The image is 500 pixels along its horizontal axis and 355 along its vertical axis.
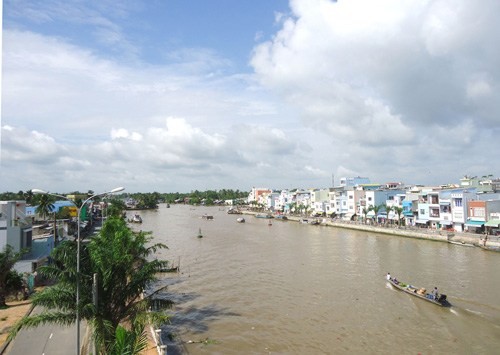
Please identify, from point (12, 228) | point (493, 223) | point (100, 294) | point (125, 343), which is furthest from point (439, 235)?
point (125, 343)

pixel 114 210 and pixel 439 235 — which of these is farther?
pixel 114 210

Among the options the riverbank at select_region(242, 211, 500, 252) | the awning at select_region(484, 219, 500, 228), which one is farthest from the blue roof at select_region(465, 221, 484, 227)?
the riverbank at select_region(242, 211, 500, 252)

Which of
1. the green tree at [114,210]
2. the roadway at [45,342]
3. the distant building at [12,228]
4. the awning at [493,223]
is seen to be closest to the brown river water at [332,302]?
the roadway at [45,342]

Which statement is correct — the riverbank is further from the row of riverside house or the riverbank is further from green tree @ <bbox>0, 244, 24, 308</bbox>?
green tree @ <bbox>0, 244, 24, 308</bbox>

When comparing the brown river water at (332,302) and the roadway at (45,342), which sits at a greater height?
the roadway at (45,342)

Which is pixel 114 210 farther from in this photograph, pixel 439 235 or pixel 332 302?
pixel 332 302

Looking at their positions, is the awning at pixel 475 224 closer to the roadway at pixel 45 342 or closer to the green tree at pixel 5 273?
the roadway at pixel 45 342
